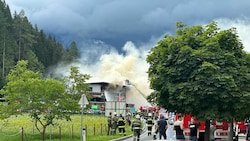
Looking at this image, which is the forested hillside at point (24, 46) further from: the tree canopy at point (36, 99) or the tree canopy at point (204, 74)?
the tree canopy at point (204, 74)

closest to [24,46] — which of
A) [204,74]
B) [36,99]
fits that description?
[36,99]

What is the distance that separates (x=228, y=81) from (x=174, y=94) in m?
2.14

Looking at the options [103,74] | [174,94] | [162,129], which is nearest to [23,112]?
[162,129]

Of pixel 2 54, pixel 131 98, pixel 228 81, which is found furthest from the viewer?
pixel 2 54

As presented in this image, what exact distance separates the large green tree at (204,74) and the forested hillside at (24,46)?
261ft

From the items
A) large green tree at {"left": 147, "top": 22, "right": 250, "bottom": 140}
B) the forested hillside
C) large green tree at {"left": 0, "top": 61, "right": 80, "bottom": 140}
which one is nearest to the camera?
large green tree at {"left": 147, "top": 22, "right": 250, "bottom": 140}

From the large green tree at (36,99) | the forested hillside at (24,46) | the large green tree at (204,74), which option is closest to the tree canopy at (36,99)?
the large green tree at (36,99)

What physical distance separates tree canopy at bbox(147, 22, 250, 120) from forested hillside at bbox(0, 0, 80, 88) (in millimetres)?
79386

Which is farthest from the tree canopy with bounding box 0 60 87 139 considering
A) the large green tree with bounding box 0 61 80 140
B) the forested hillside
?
the forested hillside

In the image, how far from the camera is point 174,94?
1775 centimetres

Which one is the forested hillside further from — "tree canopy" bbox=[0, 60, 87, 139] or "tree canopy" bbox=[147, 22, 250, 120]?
"tree canopy" bbox=[147, 22, 250, 120]

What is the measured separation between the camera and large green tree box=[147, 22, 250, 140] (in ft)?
56.1

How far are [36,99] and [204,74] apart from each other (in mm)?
12069

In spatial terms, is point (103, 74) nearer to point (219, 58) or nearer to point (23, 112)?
point (23, 112)
